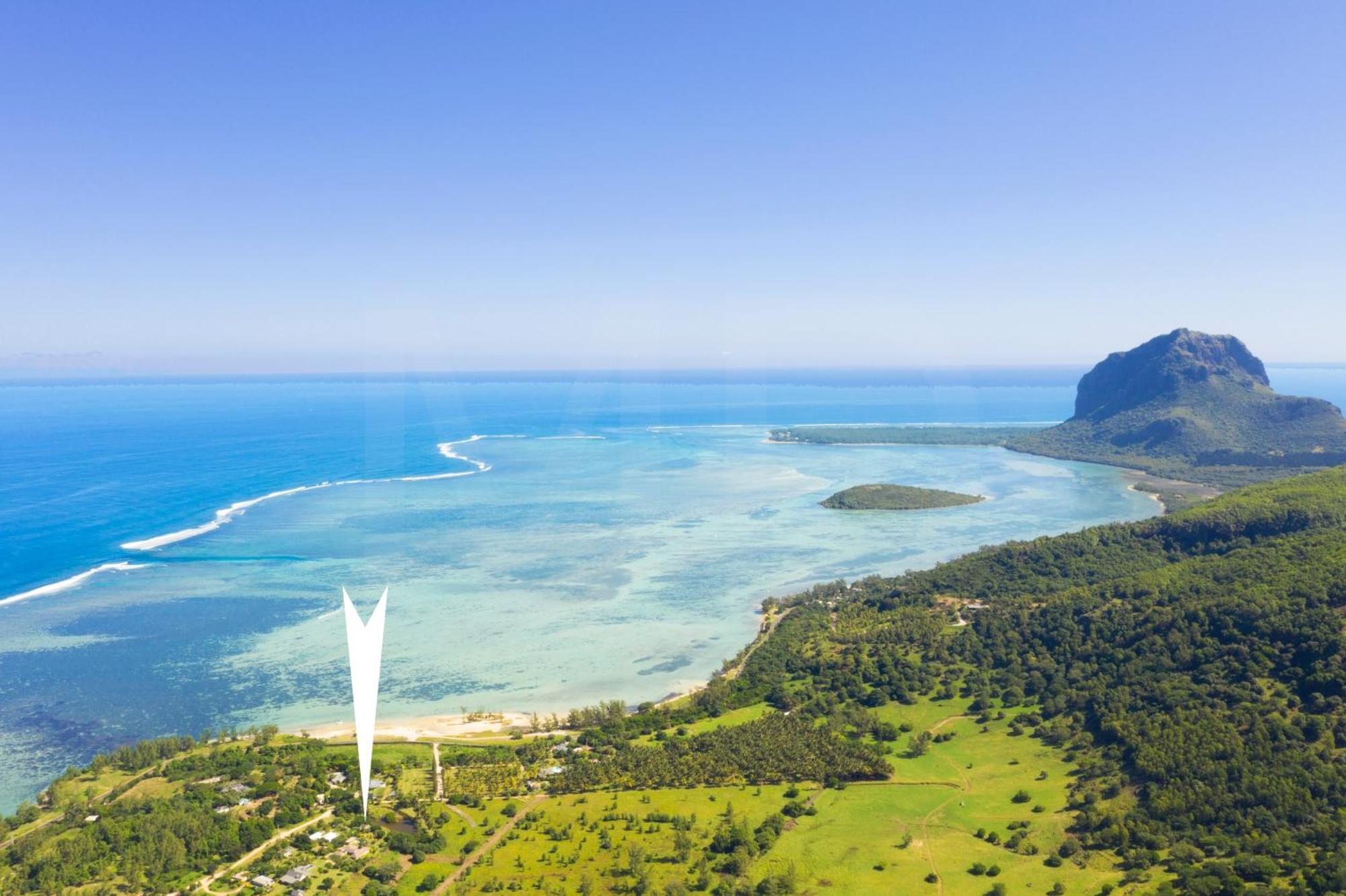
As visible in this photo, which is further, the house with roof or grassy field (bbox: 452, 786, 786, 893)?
grassy field (bbox: 452, 786, 786, 893)

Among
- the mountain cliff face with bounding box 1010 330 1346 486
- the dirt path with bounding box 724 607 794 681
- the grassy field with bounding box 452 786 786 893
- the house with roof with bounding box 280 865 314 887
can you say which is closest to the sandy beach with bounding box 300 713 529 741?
the grassy field with bounding box 452 786 786 893

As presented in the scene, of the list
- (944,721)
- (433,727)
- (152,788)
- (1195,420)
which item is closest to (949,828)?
(944,721)

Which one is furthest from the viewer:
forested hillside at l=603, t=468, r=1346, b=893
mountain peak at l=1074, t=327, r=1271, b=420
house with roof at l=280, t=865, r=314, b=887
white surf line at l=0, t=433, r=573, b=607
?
mountain peak at l=1074, t=327, r=1271, b=420

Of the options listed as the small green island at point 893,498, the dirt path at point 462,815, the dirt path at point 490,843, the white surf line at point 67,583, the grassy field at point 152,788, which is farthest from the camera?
the small green island at point 893,498

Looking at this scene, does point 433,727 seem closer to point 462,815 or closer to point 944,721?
point 462,815

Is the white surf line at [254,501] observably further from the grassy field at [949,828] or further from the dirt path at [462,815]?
the grassy field at [949,828]

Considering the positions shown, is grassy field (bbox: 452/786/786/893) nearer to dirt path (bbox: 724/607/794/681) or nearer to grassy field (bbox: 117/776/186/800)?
dirt path (bbox: 724/607/794/681)

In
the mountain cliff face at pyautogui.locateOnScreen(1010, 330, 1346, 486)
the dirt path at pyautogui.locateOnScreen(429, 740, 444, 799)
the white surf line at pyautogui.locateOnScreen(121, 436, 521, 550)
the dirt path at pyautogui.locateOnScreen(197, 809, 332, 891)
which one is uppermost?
the mountain cliff face at pyautogui.locateOnScreen(1010, 330, 1346, 486)

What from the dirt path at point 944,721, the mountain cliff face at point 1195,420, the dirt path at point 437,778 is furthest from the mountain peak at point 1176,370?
the dirt path at point 437,778
